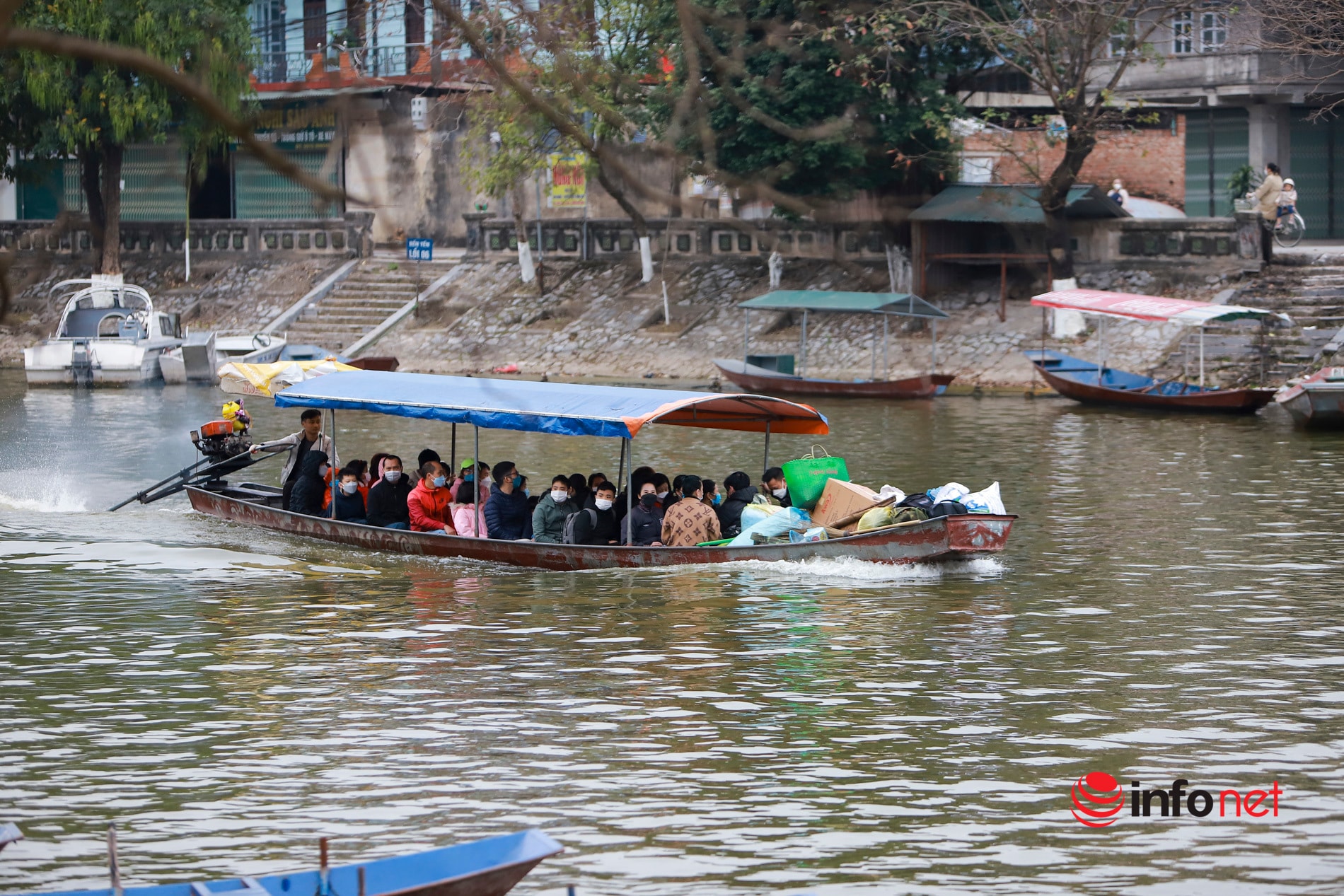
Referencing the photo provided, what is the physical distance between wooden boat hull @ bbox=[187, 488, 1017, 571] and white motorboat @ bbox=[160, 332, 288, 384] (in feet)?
64.4

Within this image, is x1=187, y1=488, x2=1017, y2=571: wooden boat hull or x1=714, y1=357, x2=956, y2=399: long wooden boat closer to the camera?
x1=187, y1=488, x2=1017, y2=571: wooden boat hull

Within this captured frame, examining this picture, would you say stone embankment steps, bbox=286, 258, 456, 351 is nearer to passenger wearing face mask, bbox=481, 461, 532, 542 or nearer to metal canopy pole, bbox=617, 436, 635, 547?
passenger wearing face mask, bbox=481, 461, 532, 542

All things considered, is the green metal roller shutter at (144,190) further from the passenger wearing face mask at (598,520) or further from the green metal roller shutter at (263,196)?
the passenger wearing face mask at (598,520)

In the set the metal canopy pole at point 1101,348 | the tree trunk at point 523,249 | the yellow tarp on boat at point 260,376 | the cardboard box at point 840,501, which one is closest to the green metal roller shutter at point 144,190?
the tree trunk at point 523,249

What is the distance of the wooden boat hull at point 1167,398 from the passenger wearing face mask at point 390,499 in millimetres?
14868

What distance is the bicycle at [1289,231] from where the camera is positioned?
106 ft

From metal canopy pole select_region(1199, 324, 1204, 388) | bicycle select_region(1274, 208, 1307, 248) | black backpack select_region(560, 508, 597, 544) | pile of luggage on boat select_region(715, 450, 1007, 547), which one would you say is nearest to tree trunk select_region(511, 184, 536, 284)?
metal canopy pole select_region(1199, 324, 1204, 388)

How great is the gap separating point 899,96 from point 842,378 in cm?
536

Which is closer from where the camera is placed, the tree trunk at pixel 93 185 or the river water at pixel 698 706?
the river water at pixel 698 706

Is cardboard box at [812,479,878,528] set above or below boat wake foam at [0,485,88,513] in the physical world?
above

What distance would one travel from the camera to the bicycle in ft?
106

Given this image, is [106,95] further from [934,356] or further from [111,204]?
[934,356]

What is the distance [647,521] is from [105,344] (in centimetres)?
2320

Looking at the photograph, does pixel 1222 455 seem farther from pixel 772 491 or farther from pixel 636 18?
pixel 636 18
